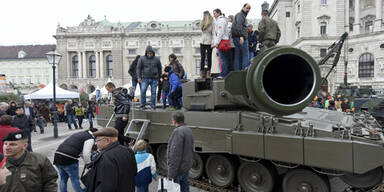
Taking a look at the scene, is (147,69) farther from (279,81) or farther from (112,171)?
(112,171)

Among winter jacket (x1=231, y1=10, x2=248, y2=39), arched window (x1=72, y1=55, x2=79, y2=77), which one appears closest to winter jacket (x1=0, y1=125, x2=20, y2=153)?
winter jacket (x1=231, y1=10, x2=248, y2=39)

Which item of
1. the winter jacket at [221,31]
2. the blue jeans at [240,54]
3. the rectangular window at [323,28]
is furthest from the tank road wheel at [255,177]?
the rectangular window at [323,28]

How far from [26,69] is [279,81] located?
63.4 m

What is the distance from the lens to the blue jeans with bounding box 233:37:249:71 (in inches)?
231

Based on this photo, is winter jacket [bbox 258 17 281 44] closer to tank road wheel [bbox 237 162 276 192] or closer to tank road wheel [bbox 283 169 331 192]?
tank road wheel [bbox 237 162 276 192]

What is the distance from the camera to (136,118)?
6.61 metres

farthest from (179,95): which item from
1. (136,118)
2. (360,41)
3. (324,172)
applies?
(360,41)

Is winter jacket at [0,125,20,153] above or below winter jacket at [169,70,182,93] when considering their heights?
below

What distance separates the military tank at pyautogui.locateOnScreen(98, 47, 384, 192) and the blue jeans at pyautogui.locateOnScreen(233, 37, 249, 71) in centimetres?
101

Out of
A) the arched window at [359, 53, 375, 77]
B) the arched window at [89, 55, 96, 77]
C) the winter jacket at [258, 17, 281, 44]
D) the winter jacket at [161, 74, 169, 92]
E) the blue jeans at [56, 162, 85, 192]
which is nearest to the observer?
the blue jeans at [56, 162, 85, 192]

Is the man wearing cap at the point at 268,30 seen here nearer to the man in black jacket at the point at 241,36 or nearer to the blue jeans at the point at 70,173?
the man in black jacket at the point at 241,36

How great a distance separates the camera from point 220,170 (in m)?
5.30

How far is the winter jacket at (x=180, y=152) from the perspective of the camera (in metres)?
3.97

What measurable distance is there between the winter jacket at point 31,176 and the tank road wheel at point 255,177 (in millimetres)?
3237
